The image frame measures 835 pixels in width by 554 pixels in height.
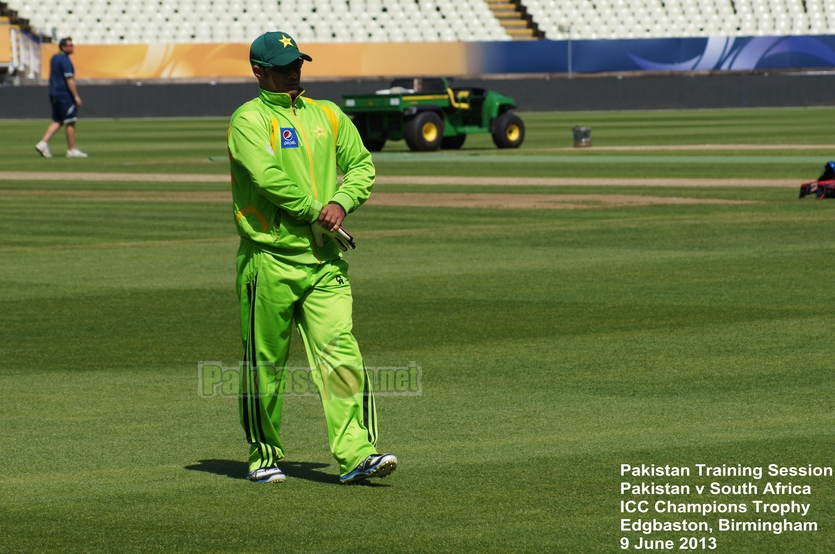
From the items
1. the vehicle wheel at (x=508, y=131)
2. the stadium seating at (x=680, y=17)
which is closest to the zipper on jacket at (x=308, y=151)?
the vehicle wheel at (x=508, y=131)

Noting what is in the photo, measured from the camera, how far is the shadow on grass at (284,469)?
6.01 meters

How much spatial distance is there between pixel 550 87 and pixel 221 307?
152 feet

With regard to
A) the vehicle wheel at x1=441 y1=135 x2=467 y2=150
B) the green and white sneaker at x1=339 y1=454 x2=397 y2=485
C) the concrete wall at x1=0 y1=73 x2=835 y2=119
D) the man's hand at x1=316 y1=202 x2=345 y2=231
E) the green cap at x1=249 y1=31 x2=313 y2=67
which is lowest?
the concrete wall at x1=0 y1=73 x2=835 y2=119

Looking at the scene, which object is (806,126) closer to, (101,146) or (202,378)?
(101,146)

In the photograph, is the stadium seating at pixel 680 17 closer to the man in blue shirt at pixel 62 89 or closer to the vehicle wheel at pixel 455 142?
the vehicle wheel at pixel 455 142

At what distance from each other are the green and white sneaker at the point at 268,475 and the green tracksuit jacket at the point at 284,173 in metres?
0.86

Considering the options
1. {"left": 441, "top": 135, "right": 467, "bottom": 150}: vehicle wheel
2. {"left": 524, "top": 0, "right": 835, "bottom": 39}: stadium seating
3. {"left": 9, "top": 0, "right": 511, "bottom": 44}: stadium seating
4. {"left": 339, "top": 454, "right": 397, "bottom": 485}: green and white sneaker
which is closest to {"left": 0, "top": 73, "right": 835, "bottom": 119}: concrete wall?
{"left": 9, "top": 0, "right": 511, "bottom": 44}: stadium seating

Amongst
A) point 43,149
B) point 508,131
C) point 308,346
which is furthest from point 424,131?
point 308,346

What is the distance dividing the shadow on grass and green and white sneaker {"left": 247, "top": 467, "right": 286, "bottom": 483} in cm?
12

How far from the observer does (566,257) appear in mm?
13641

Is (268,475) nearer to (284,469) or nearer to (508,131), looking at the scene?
(284,469)

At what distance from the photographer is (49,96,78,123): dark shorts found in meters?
28.8

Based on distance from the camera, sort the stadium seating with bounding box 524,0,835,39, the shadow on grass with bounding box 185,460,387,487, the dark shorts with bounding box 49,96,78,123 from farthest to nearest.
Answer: the stadium seating with bounding box 524,0,835,39
the dark shorts with bounding box 49,96,78,123
the shadow on grass with bounding box 185,460,387,487

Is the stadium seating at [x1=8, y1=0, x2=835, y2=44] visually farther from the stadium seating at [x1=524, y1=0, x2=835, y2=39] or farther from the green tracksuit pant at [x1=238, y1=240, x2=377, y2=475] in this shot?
the green tracksuit pant at [x1=238, y1=240, x2=377, y2=475]
